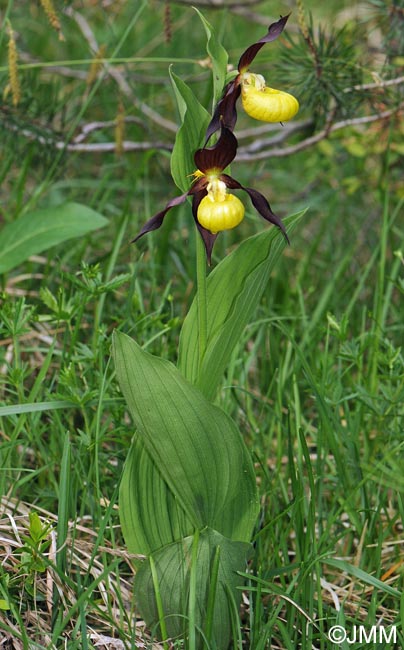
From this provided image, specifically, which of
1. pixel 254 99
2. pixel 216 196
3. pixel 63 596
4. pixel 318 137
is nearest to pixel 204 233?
pixel 216 196

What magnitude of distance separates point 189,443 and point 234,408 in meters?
0.58

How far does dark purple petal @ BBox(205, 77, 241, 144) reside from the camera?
975 mm

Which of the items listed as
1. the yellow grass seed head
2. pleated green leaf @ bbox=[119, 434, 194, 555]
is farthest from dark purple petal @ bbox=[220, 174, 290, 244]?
the yellow grass seed head

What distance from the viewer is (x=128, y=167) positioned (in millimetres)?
2674

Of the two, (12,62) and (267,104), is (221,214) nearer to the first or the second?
(267,104)

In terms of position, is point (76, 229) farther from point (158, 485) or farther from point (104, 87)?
point (104, 87)

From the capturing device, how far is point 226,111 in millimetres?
993

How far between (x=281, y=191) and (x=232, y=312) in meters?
2.15

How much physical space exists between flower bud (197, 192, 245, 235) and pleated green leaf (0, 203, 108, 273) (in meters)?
0.80

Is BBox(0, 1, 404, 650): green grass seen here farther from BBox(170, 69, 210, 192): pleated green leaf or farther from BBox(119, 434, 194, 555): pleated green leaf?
BBox(170, 69, 210, 192): pleated green leaf

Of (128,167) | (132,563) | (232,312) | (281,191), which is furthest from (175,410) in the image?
(281,191)

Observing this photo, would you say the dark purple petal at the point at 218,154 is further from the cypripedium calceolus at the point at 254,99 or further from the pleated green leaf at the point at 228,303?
the pleated green leaf at the point at 228,303

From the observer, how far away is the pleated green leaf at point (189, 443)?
1025 mm

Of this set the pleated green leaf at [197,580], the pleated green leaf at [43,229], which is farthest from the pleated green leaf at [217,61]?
the pleated green leaf at [43,229]
